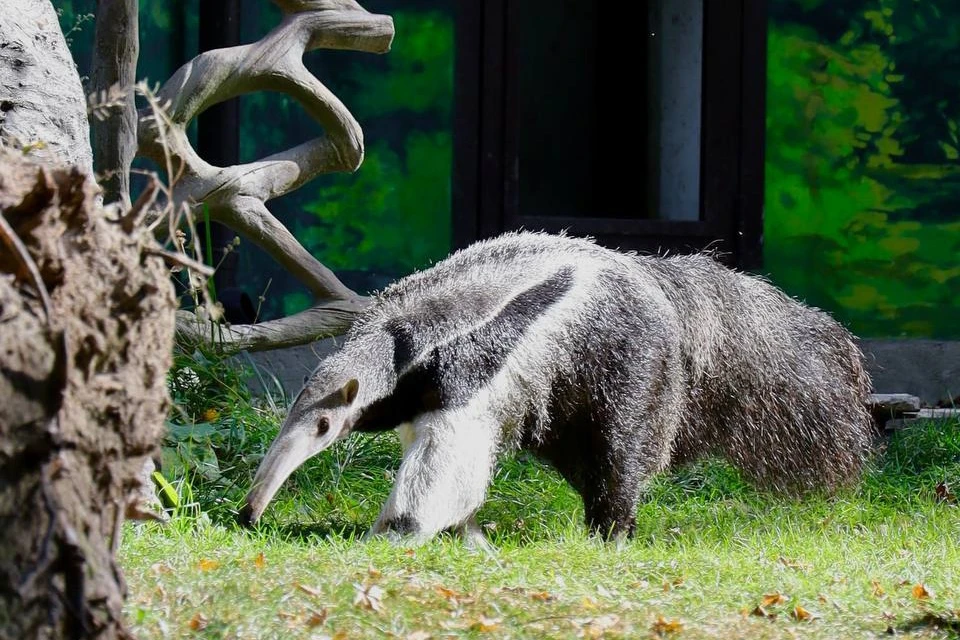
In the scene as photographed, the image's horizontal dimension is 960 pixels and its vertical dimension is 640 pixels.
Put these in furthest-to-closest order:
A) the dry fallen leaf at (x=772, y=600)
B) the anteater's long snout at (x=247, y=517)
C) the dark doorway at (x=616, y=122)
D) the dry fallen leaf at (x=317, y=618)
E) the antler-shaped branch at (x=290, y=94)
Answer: the dark doorway at (x=616, y=122) < the antler-shaped branch at (x=290, y=94) < the anteater's long snout at (x=247, y=517) < the dry fallen leaf at (x=772, y=600) < the dry fallen leaf at (x=317, y=618)

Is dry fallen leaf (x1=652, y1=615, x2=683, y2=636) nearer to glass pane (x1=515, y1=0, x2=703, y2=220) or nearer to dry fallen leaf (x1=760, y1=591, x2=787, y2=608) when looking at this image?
dry fallen leaf (x1=760, y1=591, x2=787, y2=608)

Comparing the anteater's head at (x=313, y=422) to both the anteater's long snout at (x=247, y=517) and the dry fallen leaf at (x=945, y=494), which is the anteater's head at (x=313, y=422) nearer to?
the anteater's long snout at (x=247, y=517)

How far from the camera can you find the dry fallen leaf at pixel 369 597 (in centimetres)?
355

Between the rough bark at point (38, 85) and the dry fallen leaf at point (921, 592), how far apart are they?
310 centimetres

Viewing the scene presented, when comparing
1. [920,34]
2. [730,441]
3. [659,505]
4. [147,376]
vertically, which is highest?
[920,34]

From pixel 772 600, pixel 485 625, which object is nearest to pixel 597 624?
pixel 485 625

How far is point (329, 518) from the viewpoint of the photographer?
6156 mm

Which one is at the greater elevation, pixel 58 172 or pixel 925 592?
pixel 58 172

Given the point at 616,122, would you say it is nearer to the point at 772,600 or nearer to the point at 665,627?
the point at 772,600

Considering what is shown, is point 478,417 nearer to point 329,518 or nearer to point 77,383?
point 329,518

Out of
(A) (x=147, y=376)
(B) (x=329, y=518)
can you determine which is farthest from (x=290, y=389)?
(A) (x=147, y=376)

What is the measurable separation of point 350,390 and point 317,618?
1970mm

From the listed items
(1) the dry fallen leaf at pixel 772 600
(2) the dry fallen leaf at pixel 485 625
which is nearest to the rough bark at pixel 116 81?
(2) the dry fallen leaf at pixel 485 625

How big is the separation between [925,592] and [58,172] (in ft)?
10.2
